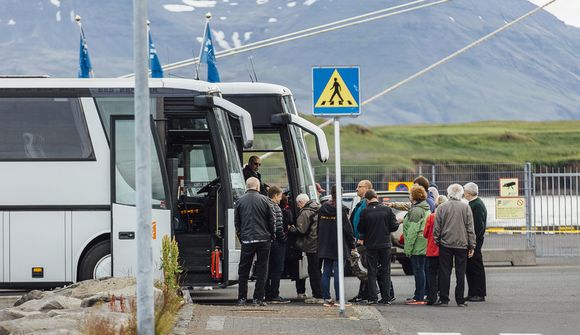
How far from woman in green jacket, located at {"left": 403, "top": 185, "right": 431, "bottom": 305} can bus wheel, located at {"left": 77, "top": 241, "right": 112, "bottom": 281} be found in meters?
4.14

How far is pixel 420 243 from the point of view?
20.3m

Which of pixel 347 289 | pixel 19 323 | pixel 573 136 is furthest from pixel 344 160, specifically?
pixel 19 323

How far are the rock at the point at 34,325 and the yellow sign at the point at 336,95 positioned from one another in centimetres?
448

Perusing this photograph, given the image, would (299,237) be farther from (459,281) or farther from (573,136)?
(573,136)

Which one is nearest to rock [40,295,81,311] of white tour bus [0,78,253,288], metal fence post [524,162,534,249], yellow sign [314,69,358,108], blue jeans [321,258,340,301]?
white tour bus [0,78,253,288]

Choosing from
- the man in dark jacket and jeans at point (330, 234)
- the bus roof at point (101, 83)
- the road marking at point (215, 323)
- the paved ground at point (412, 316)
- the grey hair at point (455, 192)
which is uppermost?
the bus roof at point (101, 83)

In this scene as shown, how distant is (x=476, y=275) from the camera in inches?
822

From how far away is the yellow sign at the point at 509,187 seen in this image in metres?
31.7

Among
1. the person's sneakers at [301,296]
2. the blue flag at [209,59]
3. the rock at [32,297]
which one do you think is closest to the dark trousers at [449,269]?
the person's sneakers at [301,296]

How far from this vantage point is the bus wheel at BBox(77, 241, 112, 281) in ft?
65.2

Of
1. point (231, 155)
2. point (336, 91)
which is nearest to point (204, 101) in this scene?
point (231, 155)

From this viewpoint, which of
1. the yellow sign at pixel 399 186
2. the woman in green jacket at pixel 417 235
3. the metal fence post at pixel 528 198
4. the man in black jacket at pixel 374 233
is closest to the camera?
the man in black jacket at pixel 374 233

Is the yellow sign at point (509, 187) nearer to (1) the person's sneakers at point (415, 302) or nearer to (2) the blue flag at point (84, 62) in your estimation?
(2) the blue flag at point (84, 62)

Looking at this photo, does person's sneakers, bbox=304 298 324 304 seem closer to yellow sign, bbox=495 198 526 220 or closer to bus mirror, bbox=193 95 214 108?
bus mirror, bbox=193 95 214 108
